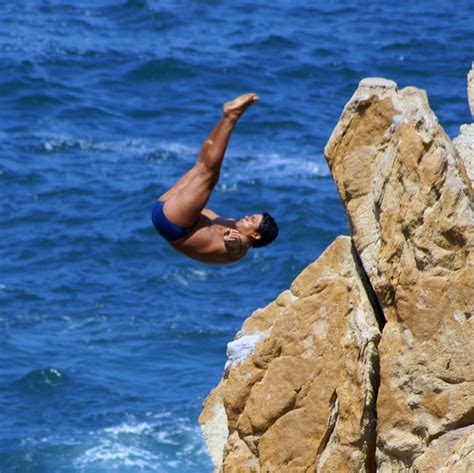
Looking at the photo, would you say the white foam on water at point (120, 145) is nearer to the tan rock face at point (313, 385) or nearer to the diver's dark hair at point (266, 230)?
the diver's dark hair at point (266, 230)

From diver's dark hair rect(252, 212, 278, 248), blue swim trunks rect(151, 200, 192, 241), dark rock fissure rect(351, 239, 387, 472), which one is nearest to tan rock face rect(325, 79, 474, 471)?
dark rock fissure rect(351, 239, 387, 472)

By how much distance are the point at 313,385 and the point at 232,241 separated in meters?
2.05

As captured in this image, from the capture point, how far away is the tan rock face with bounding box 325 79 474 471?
12.1 meters

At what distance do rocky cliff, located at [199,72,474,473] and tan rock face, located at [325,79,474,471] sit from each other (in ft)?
0.04

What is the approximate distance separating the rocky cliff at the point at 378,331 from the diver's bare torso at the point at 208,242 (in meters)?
0.88

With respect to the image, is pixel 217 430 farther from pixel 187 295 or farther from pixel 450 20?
pixel 450 20

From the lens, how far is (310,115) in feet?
136

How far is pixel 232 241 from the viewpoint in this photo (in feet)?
46.9

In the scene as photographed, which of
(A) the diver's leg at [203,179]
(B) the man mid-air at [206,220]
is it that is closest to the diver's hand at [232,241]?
(B) the man mid-air at [206,220]

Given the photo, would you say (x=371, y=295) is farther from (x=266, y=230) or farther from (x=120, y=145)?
(x=120, y=145)

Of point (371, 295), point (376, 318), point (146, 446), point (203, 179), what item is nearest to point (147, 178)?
point (146, 446)

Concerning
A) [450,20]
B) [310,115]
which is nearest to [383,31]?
[450,20]

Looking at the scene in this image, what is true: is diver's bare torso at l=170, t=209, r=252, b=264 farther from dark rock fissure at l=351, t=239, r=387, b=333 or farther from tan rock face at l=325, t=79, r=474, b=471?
tan rock face at l=325, t=79, r=474, b=471

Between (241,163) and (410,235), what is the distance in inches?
1027
